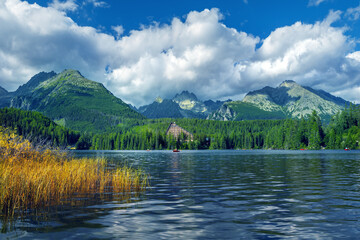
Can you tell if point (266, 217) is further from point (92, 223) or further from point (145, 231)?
point (92, 223)

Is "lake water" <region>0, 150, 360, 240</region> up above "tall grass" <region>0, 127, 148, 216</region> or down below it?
below

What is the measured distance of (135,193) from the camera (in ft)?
79.2

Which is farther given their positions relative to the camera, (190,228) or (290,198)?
(290,198)

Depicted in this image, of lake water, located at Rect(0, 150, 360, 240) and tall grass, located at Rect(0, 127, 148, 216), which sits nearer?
lake water, located at Rect(0, 150, 360, 240)

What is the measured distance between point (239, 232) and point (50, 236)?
8.56 meters

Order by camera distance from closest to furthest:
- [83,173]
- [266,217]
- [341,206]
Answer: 1. [266,217]
2. [341,206]
3. [83,173]

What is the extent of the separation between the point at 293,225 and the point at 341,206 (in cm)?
673

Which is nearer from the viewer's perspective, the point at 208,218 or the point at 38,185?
the point at 208,218

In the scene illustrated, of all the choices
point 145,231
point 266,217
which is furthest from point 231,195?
point 145,231

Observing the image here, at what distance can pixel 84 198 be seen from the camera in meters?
21.5

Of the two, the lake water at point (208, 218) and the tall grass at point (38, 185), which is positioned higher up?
the tall grass at point (38, 185)

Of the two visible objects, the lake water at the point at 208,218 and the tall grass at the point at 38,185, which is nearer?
the lake water at the point at 208,218

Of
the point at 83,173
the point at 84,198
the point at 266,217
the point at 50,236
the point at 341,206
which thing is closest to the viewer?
the point at 50,236

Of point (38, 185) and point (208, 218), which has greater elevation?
point (38, 185)
